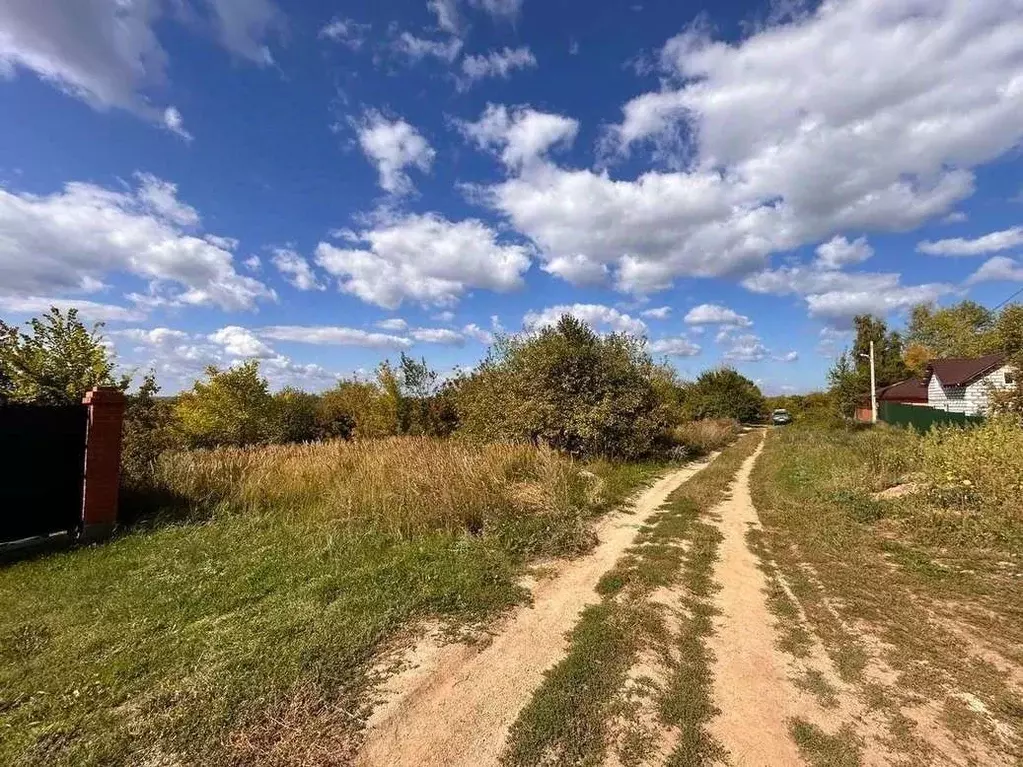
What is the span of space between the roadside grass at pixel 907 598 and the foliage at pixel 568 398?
543 cm

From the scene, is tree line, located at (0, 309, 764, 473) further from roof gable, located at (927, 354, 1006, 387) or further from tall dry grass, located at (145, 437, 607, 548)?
roof gable, located at (927, 354, 1006, 387)

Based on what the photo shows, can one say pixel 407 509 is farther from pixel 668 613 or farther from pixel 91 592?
pixel 668 613

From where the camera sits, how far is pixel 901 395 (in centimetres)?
3869

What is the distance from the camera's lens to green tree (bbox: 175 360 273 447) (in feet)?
68.6

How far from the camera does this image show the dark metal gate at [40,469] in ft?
20.4

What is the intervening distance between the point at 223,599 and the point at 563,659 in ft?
10.9

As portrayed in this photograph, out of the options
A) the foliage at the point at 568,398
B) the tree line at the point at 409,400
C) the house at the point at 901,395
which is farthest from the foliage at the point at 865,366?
the foliage at the point at 568,398

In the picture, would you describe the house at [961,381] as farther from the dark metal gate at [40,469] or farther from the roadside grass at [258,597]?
the dark metal gate at [40,469]

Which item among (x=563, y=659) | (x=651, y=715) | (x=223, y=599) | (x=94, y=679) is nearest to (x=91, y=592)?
(x=223, y=599)

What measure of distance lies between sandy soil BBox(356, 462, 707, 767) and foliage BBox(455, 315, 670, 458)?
9.04 m

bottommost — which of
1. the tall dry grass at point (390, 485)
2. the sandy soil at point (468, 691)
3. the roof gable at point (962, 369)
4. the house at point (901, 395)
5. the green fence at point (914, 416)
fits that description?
the sandy soil at point (468, 691)

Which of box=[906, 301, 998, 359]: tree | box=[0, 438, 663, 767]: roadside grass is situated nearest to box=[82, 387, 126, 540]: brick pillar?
box=[0, 438, 663, 767]: roadside grass

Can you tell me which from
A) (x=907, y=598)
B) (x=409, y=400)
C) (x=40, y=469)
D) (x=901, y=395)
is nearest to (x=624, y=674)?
(x=907, y=598)

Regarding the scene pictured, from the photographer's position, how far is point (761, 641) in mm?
3984
